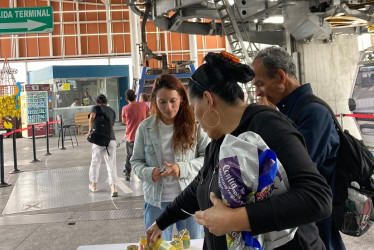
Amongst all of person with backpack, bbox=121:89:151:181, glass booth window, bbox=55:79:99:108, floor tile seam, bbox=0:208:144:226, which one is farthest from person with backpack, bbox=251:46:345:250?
glass booth window, bbox=55:79:99:108

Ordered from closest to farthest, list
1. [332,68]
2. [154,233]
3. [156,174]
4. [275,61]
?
[154,233] < [275,61] < [156,174] < [332,68]

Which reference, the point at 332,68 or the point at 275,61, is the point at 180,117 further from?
the point at 332,68

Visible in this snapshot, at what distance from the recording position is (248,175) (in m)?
1.11

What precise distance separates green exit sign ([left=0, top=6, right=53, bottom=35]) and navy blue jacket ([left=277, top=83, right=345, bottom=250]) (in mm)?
8699

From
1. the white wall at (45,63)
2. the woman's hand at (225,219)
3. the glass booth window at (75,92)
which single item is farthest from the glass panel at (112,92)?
the woman's hand at (225,219)

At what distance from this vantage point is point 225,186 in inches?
44.8

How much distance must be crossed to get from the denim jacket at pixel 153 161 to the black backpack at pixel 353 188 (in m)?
1.11

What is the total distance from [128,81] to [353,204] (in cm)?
2348

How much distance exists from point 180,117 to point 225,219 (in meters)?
1.76

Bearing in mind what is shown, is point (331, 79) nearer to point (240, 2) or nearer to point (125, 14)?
point (240, 2)

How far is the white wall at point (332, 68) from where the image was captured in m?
10.3

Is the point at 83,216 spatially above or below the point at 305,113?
below

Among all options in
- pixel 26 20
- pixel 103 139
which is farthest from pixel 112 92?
pixel 103 139

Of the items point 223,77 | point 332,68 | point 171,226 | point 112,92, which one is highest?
point 112,92
